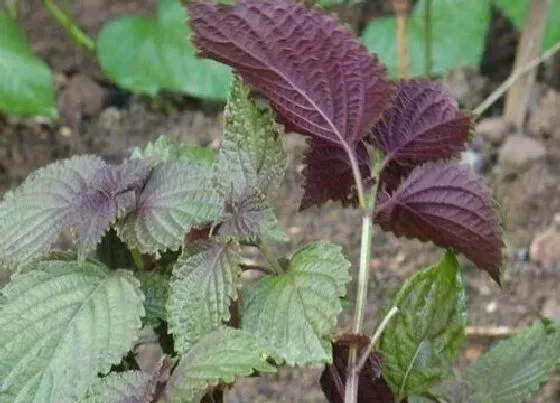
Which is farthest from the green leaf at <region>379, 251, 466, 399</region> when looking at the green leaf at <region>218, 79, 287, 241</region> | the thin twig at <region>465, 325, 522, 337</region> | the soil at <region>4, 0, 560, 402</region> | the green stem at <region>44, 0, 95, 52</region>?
the green stem at <region>44, 0, 95, 52</region>

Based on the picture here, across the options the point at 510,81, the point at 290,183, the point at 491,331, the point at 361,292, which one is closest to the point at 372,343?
the point at 361,292

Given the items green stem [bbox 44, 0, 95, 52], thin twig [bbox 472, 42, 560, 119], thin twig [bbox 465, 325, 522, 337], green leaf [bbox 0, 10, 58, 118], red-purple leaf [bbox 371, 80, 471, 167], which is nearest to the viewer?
red-purple leaf [bbox 371, 80, 471, 167]

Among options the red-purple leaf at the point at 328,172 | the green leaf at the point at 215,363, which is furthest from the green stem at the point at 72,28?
the green leaf at the point at 215,363

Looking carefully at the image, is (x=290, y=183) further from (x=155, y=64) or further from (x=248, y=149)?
(x=248, y=149)

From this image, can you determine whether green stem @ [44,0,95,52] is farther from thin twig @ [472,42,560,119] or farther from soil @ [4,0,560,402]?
thin twig @ [472,42,560,119]

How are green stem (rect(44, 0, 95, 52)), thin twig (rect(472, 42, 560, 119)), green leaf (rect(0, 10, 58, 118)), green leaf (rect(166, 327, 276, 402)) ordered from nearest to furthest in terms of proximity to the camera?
1. green leaf (rect(166, 327, 276, 402))
2. thin twig (rect(472, 42, 560, 119))
3. green leaf (rect(0, 10, 58, 118))
4. green stem (rect(44, 0, 95, 52))

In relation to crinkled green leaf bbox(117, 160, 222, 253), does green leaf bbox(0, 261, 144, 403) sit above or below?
below

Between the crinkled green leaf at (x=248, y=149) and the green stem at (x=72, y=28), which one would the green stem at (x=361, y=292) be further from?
the green stem at (x=72, y=28)

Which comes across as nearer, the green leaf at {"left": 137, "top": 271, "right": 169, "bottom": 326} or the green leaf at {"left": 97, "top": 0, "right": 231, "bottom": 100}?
the green leaf at {"left": 137, "top": 271, "right": 169, "bottom": 326}
